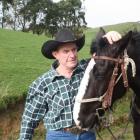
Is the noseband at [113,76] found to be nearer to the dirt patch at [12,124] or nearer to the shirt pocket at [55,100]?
the shirt pocket at [55,100]

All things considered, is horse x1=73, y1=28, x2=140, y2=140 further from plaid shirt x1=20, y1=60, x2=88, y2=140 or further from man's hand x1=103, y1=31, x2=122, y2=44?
plaid shirt x1=20, y1=60, x2=88, y2=140

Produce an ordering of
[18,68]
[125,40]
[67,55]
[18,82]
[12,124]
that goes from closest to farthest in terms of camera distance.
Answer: [125,40] < [67,55] < [12,124] < [18,82] < [18,68]

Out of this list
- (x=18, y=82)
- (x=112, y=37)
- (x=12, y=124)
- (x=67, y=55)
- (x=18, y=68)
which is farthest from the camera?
(x=18, y=68)

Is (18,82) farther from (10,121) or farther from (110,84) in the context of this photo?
(110,84)

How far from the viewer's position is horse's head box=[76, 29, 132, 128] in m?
3.88

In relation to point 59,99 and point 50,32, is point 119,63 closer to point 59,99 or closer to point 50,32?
point 59,99

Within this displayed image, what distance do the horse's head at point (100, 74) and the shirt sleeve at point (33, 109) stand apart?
59 cm

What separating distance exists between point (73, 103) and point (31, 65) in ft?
26.4

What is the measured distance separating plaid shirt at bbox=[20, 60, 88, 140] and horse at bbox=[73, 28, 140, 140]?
34cm

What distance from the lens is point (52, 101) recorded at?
4289 mm

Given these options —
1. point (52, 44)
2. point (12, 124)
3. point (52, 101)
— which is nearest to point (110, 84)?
point (52, 101)

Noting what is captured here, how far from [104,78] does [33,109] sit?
87 centimetres

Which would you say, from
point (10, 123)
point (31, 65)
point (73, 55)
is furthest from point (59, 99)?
point (31, 65)

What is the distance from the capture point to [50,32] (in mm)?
50438
